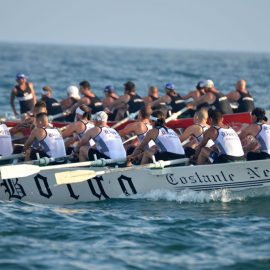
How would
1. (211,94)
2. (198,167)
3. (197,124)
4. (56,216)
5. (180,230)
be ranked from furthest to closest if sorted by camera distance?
1. (211,94)
2. (197,124)
3. (198,167)
4. (56,216)
5. (180,230)

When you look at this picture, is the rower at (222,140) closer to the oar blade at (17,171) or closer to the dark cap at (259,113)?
the dark cap at (259,113)

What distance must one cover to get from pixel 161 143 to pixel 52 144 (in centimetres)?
237

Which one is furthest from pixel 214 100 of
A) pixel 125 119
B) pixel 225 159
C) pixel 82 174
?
pixel 82 174

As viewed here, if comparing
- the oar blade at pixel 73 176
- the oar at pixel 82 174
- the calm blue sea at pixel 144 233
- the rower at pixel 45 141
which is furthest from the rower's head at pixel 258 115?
the rower at pixel 45 141

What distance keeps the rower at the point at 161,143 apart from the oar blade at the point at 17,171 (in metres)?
2.12

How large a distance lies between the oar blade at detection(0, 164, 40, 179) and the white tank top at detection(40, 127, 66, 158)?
137cm

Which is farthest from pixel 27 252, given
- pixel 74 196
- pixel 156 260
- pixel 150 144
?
pixel 150 144

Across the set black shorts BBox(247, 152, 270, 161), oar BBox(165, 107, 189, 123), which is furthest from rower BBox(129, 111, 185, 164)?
oar BBox(165, 107, 189, 123)

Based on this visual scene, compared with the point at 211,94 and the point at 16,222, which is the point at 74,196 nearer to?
the point at 16,222

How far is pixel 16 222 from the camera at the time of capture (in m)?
17.6

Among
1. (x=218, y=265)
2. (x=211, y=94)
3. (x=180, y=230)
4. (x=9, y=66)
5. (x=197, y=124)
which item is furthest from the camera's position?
(x=9, y=66)

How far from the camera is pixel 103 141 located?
20469mm

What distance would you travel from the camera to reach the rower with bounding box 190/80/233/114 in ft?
88.8

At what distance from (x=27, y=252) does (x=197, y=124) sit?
6368 millimetres
